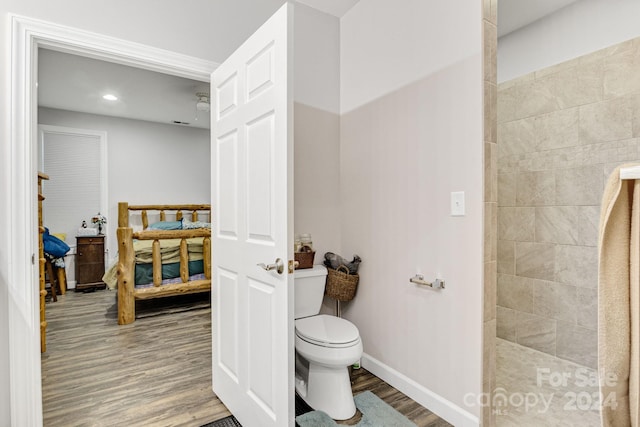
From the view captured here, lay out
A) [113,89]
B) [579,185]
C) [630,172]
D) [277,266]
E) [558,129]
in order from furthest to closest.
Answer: [113,89] < [558,129] < [579,185] < [277,266] < [630,172]

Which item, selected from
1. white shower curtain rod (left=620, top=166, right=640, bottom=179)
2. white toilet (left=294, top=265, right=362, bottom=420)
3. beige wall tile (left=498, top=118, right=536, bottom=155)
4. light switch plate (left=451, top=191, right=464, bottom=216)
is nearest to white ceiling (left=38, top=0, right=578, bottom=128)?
beige wall tile (left=498, top=118, right=536, bottom=155)

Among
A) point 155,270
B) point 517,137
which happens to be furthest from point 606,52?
point 155,270

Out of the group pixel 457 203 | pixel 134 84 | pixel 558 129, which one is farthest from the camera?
pixel 134 84

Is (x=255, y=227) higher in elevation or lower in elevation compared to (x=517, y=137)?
lower

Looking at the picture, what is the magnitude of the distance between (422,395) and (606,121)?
2.17 meters

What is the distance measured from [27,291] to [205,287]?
7.83 feet

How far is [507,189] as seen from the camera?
9.21ft

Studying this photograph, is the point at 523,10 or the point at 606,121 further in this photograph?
the point at 523,10

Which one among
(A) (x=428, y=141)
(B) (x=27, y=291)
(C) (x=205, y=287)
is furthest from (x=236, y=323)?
(C) (x=205, y=287)

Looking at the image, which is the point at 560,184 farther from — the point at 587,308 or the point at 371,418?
the point at 371,418

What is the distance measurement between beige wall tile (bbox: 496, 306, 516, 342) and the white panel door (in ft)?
7.15

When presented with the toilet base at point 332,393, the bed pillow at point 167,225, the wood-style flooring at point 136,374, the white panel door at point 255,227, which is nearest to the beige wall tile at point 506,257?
the wood-style flooring at point 136,374

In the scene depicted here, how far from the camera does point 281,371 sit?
147 cm

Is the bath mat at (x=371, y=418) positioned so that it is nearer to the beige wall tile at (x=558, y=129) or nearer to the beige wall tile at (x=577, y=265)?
the beige wall tile at (x=577, y=265)
